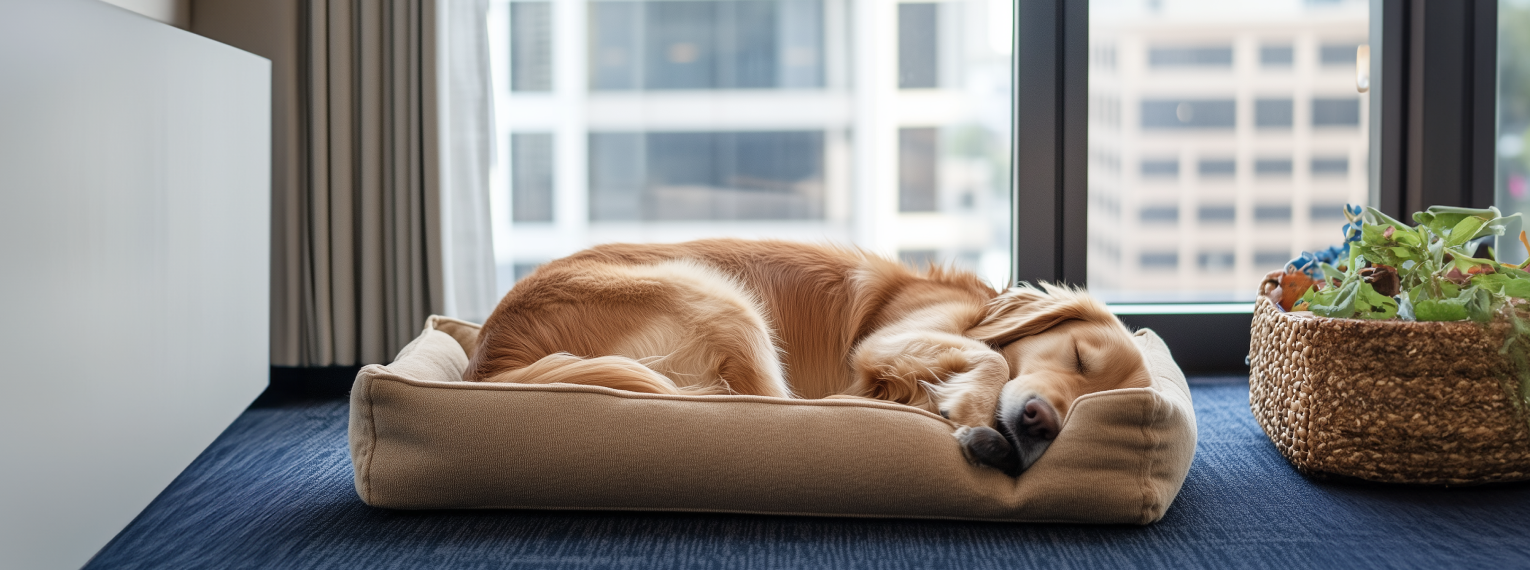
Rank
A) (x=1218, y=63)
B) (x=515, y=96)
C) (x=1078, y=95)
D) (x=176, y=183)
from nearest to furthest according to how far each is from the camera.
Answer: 1. (x=176, y=183)
2. (x=1078, y=95)
3. (x=515, y=96)
4. (x=1218, y=63)

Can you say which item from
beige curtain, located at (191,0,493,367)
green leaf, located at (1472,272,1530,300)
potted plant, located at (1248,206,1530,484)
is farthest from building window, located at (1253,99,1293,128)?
beige curtain, located at (191,0,493,367)

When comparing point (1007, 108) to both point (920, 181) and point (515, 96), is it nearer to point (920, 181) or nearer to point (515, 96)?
point (920, 181)

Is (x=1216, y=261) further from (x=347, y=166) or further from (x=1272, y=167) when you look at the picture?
(x=347, y=166)

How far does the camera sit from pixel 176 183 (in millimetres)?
1434

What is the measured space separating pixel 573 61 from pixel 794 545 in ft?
5.91

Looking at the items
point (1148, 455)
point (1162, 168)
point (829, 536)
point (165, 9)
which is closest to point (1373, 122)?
point (1162, 168)

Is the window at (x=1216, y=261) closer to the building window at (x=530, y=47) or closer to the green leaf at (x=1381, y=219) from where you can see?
the green leaf at (x=1381, y=219)

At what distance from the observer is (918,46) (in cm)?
276

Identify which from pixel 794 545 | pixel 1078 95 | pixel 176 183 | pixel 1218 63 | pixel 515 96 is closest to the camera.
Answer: pixel 794 545

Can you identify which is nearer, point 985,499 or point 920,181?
point 985,499

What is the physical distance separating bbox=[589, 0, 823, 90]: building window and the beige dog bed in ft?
5.13

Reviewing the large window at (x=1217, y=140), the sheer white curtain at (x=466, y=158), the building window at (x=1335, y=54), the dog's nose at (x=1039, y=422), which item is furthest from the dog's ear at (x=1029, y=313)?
the building window at (x=1335, y=54)

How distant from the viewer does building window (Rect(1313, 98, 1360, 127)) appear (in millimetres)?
2812

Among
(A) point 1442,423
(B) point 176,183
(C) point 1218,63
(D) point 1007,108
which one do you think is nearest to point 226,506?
(B) point 176,183
